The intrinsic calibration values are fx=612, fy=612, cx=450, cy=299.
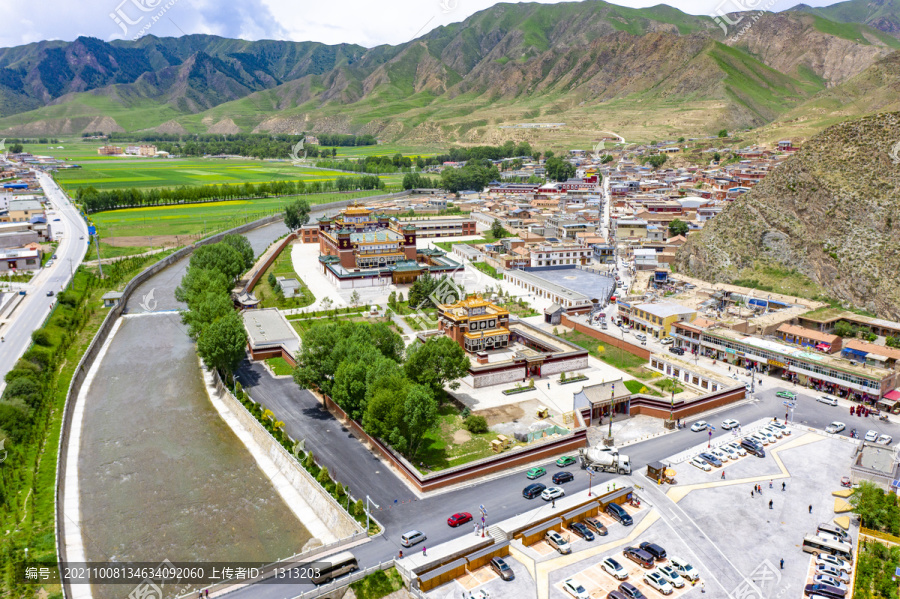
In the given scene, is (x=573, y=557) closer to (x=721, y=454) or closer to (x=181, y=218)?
(x=721, y=454)

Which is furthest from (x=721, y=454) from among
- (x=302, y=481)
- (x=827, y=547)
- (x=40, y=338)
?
(x=40, y=338)

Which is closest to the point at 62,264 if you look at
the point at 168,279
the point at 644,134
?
the point at 168,279

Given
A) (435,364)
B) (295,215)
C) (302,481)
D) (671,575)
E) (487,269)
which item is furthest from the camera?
(295,215)

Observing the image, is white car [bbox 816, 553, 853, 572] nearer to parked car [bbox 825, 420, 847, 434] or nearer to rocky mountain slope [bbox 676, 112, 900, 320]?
parked car [bbox 825, 420, 847, 434]

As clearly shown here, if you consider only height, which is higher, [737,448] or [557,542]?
[557,542]

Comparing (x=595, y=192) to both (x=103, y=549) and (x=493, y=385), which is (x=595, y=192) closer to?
(x=493, y=385)
